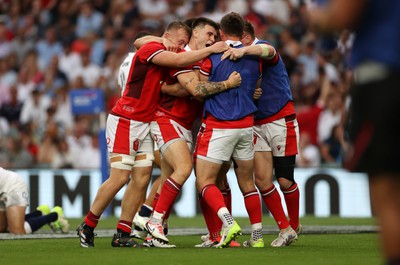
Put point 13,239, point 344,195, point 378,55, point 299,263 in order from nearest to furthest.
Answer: point 378,55
point 299,263
point 13,239
point 344,195

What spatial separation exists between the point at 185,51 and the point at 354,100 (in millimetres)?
4979

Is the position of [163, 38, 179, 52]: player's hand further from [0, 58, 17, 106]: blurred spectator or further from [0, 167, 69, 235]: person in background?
[0, 58, 17, 106]: blurred spectator

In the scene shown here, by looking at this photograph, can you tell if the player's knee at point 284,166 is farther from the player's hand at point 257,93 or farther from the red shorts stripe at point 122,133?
the red shorts stripe at point 122,133

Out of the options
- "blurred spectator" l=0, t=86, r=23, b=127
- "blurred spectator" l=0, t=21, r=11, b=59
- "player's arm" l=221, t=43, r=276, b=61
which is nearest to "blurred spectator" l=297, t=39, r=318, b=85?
"blurred spectator" l=0, t=86, r=23, b=127

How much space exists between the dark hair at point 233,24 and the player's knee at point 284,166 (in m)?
1.50

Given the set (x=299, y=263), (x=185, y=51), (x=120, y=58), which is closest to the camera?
(x=299, y=263)

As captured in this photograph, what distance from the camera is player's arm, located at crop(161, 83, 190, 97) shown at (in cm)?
942

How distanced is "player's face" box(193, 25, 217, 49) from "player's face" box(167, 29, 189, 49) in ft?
0.49

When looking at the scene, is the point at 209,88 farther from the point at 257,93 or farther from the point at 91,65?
the point at 91,65

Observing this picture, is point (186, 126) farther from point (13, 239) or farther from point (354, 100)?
point (354, 100)

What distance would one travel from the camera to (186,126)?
9719 mm

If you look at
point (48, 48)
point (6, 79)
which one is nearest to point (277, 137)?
point (6, 79)

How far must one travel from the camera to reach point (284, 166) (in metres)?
10.0

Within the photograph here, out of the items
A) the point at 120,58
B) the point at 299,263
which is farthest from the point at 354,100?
the point at 120,58
